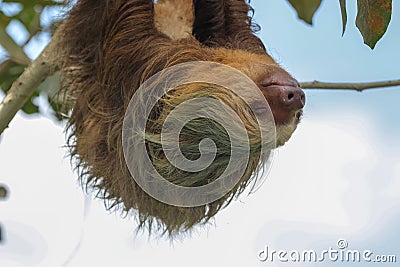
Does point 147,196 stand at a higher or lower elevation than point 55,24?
lower

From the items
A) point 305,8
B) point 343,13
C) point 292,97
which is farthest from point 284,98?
point 305,8

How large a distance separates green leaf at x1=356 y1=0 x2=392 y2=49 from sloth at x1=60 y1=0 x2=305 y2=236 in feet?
1.19

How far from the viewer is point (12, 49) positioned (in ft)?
15.4

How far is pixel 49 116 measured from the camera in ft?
17.0

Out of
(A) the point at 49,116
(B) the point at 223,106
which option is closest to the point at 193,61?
(B) the point at 223,106

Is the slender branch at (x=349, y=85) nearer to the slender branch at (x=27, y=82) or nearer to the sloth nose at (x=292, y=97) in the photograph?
the sloth nose at (x=292, y=97)

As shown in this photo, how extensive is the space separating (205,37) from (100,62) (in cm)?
59

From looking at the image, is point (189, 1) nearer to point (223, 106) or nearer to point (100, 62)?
point (100, 62)

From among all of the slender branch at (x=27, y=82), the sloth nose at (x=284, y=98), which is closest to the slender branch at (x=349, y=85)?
the sloth nose at (x=284, y=98)

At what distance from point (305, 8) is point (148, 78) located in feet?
2.80

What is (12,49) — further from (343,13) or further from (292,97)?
(343,13)

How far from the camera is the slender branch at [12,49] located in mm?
4637

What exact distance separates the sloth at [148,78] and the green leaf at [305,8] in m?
0.28

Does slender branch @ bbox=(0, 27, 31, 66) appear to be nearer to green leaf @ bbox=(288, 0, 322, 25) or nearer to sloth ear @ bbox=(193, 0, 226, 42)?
sloth ear @ bbox=(193, 0, 226, 42)
